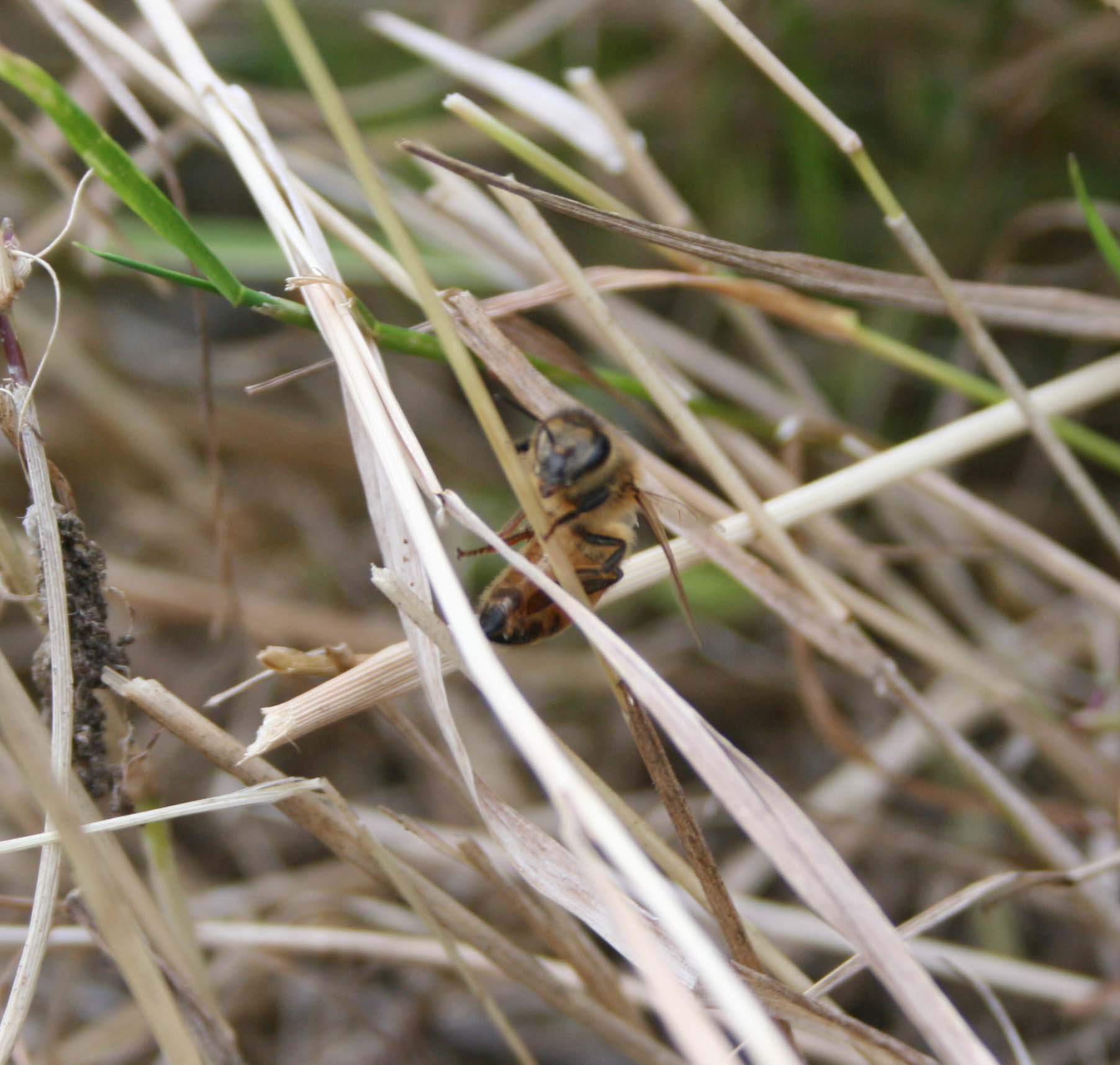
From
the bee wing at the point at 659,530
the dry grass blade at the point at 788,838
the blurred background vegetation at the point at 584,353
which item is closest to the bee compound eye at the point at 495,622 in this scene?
the bee wing at the point at 659,530

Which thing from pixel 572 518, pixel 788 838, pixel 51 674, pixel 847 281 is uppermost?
pixel 51 674

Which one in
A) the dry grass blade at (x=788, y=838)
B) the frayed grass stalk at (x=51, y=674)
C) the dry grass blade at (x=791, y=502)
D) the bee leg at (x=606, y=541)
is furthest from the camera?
the bee leg at (x=606, y=541)

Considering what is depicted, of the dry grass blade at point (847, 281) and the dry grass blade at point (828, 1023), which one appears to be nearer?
the dry grass blade at point (828, 1023)

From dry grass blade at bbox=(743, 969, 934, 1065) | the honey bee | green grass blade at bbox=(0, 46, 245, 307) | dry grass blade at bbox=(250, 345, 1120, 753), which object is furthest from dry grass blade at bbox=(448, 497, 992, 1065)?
green grass blade at bbox=(0, 46, 245, 307)

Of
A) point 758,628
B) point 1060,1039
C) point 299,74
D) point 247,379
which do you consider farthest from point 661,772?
point 299,74

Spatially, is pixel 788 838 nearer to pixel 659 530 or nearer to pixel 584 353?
pixel 659 530

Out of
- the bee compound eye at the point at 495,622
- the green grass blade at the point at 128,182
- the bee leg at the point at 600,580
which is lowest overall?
the bee leg at the point at 600,580

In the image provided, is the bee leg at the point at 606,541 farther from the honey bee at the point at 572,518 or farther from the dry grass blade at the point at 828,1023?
the dry grass blade at the point at 828,1023

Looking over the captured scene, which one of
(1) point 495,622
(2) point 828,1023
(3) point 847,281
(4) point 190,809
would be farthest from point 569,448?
(2) point 828,1023
